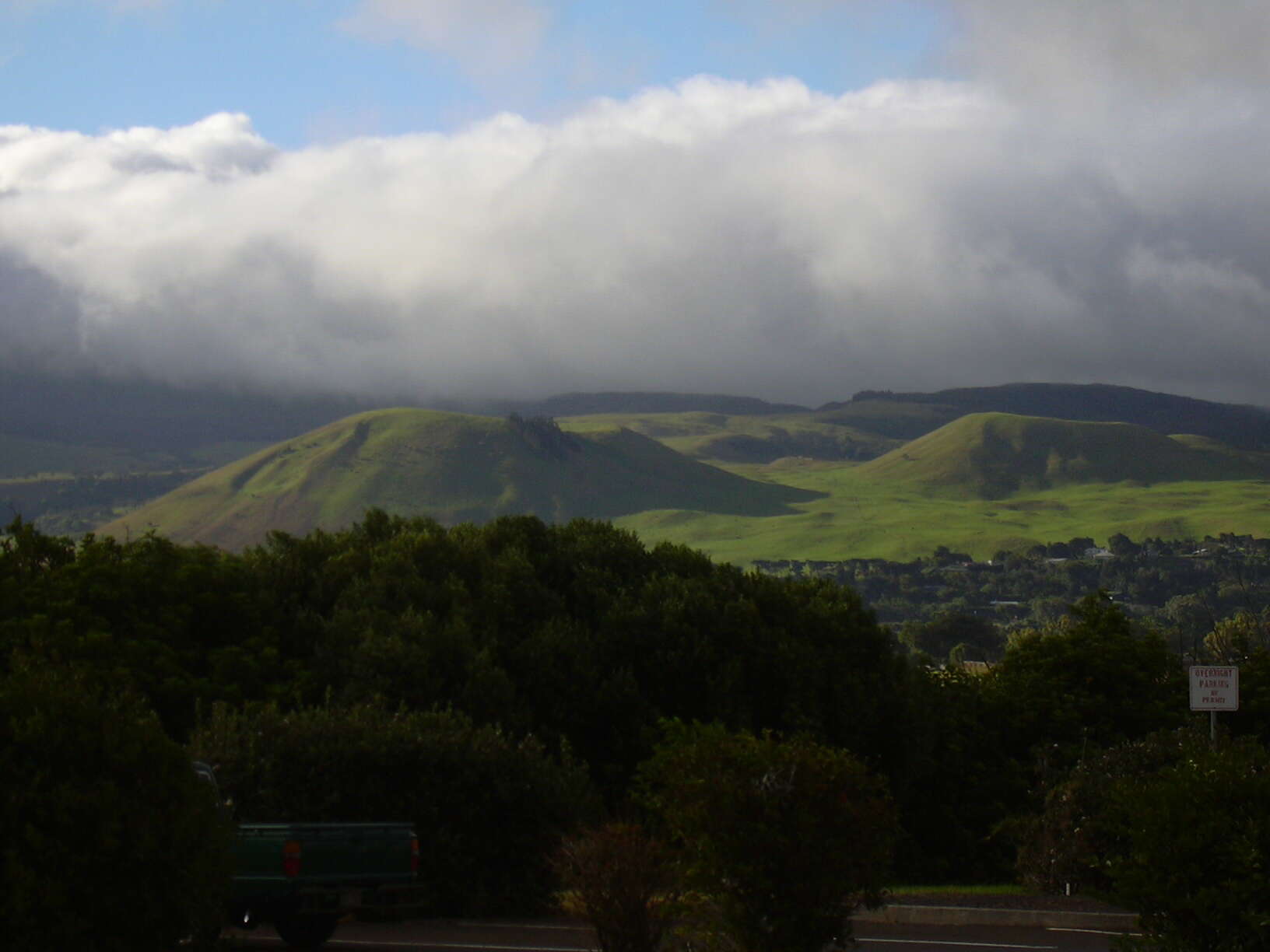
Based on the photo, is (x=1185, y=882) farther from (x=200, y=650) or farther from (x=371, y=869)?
(x=200, y=650)

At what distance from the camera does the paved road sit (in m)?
16.0

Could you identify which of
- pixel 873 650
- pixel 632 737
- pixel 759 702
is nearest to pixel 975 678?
pixel 873 650

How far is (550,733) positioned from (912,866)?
335 inches

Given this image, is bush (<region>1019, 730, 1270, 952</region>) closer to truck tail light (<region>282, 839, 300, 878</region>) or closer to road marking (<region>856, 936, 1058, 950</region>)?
road marking (<region>856, 936, 1058, 950</region>)

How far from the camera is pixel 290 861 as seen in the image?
14344mm

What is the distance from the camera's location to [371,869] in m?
14.8

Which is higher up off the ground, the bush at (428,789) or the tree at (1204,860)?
the tree at (1204,860)

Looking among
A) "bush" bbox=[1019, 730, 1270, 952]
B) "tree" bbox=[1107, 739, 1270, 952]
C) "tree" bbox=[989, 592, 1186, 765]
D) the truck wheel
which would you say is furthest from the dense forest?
"tree" bbox=[1107, 739, 1270, 952]

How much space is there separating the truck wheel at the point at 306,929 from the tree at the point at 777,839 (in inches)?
213

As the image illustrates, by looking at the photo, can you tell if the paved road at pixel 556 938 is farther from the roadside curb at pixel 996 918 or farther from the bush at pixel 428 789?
the bush at pixel 428 789

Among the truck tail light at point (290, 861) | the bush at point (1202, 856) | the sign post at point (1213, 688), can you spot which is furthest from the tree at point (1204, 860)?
the truck tail light at point (290, 861)

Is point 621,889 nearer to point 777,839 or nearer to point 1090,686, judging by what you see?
point 777,839

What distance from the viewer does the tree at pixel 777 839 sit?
11.5 meters

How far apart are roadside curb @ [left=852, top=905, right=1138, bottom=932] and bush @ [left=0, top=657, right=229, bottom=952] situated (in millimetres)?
10465
